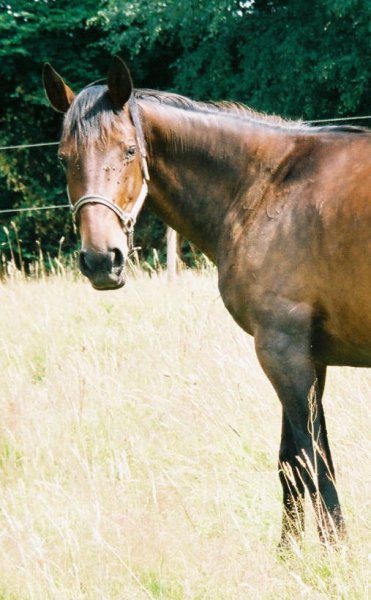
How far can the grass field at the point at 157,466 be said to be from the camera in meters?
3.00

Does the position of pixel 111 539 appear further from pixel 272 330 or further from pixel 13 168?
pixel 13 168

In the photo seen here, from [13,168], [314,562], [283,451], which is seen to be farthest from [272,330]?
[13,168]

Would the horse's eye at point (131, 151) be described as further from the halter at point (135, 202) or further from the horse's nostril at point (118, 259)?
the horse's nostril at point (118, 259)

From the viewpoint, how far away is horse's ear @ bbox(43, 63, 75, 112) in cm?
336

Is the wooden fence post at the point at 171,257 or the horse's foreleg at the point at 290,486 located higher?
the horse's foreleg at the point at 290,486

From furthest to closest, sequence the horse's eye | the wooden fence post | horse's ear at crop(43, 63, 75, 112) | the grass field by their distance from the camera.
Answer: the wooden fence post, horse's ear at crop(43, 63, 75, 112), the horse's eye, the grass field

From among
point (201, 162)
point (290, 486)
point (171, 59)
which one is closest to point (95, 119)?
point (201, 162)

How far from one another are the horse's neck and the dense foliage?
9544 mm

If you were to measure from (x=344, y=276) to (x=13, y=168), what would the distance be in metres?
13.2

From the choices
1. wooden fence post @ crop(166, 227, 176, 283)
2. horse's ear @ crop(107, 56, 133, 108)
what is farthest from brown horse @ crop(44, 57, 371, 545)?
wooden fence post @ crop(166, 227, 176, 283)

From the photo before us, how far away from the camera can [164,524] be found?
347 cm

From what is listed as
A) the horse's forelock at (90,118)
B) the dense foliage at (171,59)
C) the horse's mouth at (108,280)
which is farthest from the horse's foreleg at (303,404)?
the dense foliage at (171,59)

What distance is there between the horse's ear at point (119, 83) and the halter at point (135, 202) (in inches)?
3.1

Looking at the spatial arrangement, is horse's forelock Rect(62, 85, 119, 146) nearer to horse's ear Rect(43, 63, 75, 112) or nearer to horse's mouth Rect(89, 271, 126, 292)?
horse's ear Rect(43, 63, 75, 112)
